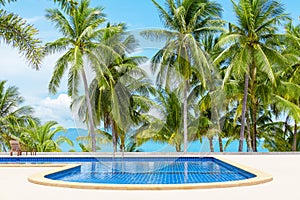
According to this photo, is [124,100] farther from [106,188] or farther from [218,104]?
[106,188]

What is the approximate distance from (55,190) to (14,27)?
8.87ft

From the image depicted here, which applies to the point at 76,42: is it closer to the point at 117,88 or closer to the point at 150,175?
the point at 117,88

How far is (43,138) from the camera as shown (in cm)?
1762

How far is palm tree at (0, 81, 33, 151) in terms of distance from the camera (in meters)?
19.6

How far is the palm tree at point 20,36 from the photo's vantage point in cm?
691

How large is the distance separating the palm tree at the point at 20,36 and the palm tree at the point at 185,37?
4517 mm

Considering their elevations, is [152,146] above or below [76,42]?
below

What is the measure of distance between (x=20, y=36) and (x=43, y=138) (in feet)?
36.8

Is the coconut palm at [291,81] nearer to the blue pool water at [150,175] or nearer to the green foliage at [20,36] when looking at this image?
the blue pool water at [150,175]

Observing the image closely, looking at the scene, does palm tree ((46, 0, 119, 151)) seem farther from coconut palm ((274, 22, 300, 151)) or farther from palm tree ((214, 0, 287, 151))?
coconut palm ((274, 22, 300, 151))

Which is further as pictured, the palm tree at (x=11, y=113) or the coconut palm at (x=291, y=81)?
the palm tree at (x=11, y=113)

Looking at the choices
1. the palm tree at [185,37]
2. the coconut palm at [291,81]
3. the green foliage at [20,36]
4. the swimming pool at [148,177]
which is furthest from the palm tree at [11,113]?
the green foliage at [20,36]

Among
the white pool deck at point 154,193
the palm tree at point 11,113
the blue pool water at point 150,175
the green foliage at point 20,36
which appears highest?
the green foliage at point 20,36

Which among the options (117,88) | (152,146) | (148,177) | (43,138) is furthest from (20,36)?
(43,138)
